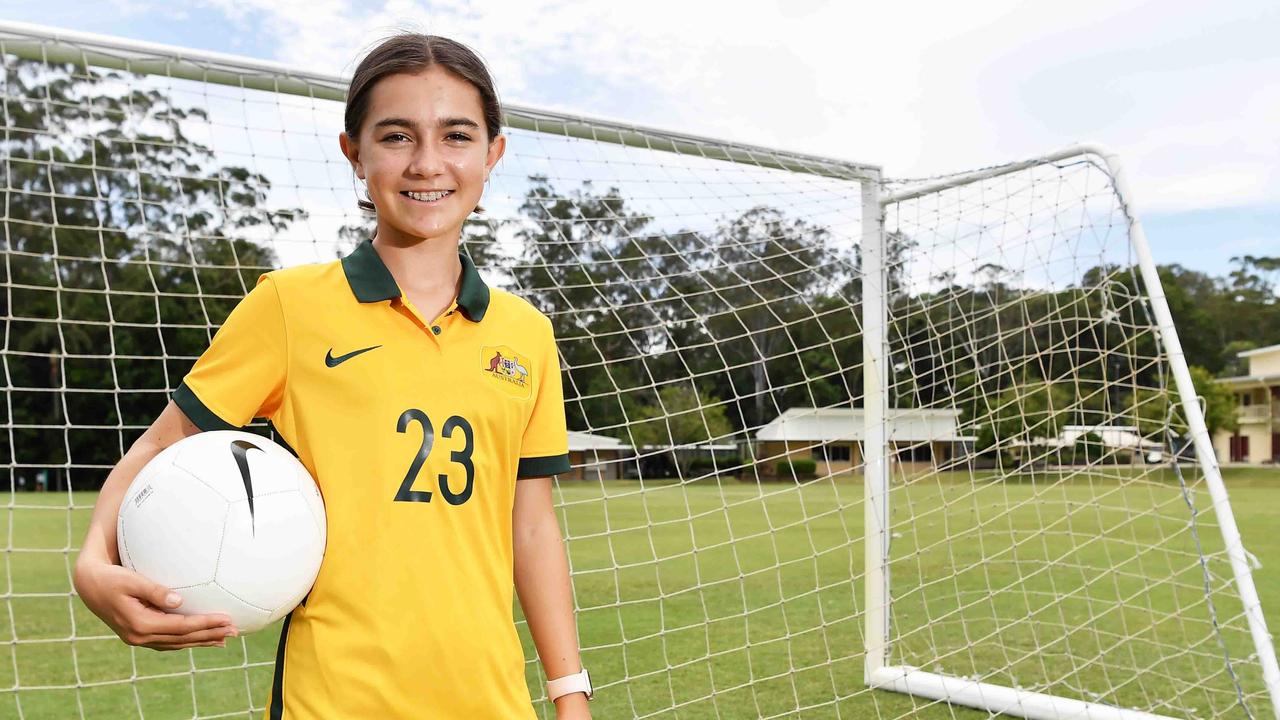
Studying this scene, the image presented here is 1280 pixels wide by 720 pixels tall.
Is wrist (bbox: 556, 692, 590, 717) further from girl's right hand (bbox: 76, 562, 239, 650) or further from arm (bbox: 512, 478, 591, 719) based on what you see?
girl's right hand (bbox: 76, 562, 239, 650)

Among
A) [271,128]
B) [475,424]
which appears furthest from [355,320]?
[271,128]

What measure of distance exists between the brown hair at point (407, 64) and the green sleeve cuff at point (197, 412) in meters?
0.44

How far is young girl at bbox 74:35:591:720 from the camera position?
129 cm

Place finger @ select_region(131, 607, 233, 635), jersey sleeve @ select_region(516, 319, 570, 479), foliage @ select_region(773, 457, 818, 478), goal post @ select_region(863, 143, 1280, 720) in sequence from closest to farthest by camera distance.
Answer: finger @ select_region(131, 607, 233, 635)
jersey sleeve @ select_region(516, 319, 570, 479)
goal post @ select_region(863, 143, 1280, 720)
foliage @ select_region(773, 457, 818, 478)

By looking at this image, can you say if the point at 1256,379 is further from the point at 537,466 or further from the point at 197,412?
the point at 197,412

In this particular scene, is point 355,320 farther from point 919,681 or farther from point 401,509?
point 919,681

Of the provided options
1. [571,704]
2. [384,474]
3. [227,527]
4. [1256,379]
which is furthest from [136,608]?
[1256,379]

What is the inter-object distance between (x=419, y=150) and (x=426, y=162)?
0.03 m

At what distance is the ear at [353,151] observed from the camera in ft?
4.74

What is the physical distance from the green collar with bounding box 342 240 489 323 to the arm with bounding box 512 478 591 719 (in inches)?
11.3

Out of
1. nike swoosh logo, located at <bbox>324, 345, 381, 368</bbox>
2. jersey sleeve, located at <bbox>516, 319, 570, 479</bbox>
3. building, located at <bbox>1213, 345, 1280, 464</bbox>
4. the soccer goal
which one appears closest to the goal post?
the soccer goal

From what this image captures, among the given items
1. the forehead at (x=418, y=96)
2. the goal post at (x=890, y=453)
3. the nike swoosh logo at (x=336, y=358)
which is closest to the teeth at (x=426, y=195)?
the forehead at (x=418, y=96)

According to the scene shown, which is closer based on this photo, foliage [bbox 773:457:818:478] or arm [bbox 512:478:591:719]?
arm [bbox 512:478:591:719]

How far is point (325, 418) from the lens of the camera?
1.36m
